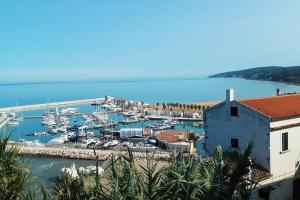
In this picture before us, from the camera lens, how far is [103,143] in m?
59.1

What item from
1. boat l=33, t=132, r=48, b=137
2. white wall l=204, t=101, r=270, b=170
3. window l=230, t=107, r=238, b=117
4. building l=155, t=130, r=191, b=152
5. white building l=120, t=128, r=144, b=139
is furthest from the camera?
boat l=33, t=132, r=48, b=137

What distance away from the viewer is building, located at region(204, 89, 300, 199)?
2288cm

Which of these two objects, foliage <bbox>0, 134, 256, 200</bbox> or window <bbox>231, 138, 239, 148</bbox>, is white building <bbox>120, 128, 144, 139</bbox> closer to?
window <bbox>231, 138, 239, 148</bbox>

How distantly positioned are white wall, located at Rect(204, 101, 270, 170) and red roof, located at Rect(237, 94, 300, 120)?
552 mm

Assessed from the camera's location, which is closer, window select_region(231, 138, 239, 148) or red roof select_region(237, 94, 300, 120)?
red roof select_region(237, 94, 300, 120)

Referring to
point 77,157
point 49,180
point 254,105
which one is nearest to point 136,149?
point 77,157

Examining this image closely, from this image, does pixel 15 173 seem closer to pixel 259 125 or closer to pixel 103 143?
pixel 259 125

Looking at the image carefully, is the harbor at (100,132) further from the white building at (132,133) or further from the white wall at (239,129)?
the white wall at (239,129)

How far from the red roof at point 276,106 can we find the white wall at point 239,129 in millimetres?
552

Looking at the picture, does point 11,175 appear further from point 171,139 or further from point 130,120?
point 130,120

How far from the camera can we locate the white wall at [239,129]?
75.5 feet

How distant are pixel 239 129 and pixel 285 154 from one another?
2945 mm

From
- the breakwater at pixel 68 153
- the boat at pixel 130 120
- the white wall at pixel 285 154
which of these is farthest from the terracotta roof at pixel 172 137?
the boat at pixel 130 120

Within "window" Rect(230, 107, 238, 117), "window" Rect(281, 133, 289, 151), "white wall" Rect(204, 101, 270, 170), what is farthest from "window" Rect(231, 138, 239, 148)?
"window" Rect(281, 133, 289, 151)
